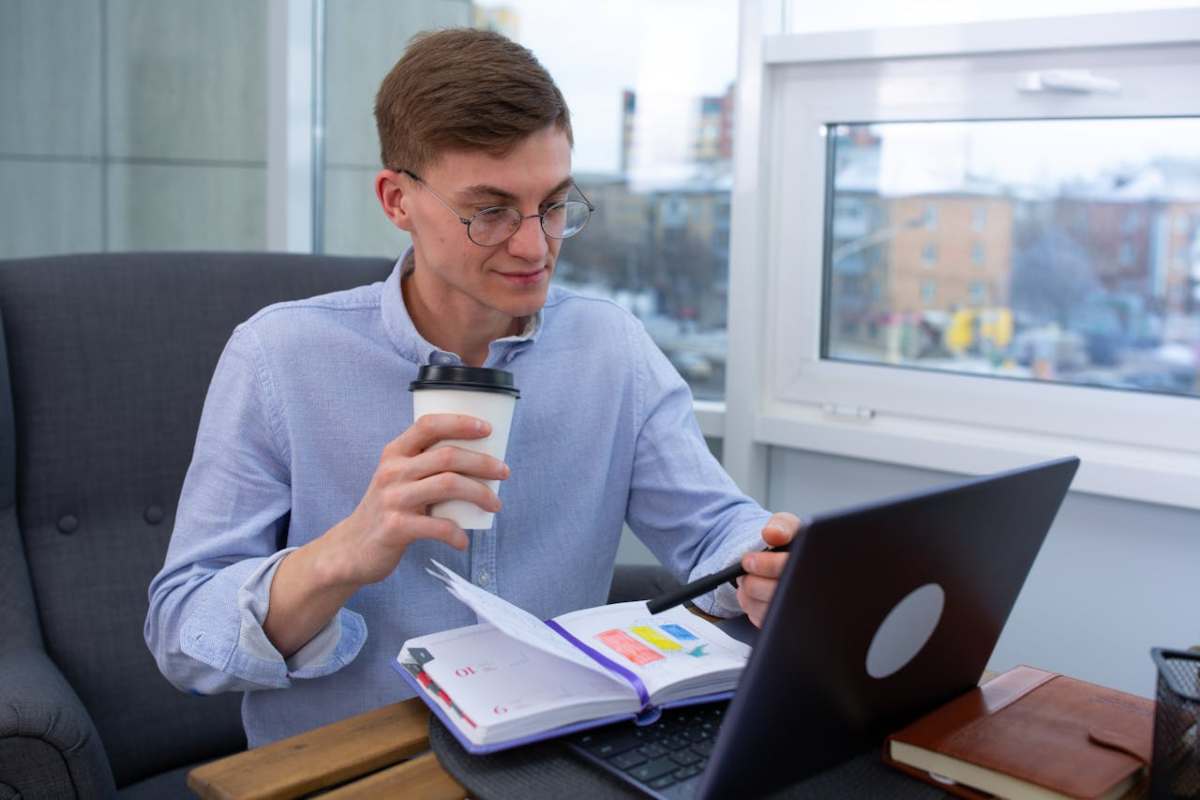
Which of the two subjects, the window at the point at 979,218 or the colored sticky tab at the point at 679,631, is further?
the window at the point at 979,218

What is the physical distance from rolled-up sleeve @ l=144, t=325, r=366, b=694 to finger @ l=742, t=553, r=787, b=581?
0.40 m

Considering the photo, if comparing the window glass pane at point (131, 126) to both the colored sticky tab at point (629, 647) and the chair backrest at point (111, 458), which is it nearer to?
the chair backrest at point (111, 458)

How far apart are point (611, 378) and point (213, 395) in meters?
0.47

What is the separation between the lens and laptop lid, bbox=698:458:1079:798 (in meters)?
0.72

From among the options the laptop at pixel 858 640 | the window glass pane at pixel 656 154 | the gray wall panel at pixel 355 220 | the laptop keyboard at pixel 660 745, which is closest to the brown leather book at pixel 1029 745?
the laptop at pixel 858 640

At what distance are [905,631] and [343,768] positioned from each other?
440 millimetres

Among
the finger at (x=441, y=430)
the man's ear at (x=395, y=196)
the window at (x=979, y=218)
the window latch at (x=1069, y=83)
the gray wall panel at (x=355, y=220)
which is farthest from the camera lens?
the gray wall panel at (x=355, y=220)

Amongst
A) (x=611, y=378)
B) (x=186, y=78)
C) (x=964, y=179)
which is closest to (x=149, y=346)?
(x=611, y=378)

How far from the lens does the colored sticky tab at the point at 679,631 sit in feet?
3.63

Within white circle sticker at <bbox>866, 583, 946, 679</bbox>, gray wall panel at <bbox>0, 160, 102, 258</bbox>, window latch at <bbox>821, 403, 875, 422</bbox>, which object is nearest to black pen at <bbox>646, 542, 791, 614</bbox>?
white circle sticker at <bbox>866, 583, 946, 679</bbox>

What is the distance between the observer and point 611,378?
146 cm

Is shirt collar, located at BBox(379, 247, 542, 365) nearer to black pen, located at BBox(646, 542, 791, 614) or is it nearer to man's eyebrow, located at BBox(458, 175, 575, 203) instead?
man's eyebrow, located at BBox(458, 175, 575, 203)

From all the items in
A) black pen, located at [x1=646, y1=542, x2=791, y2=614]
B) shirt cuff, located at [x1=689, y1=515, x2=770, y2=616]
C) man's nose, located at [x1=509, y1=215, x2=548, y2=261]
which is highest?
man's nose, located at [x1=509, y1=215, x2=548, y2=261]

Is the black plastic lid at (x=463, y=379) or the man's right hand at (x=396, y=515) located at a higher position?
the black plastic lid at (x=463, y=379)
